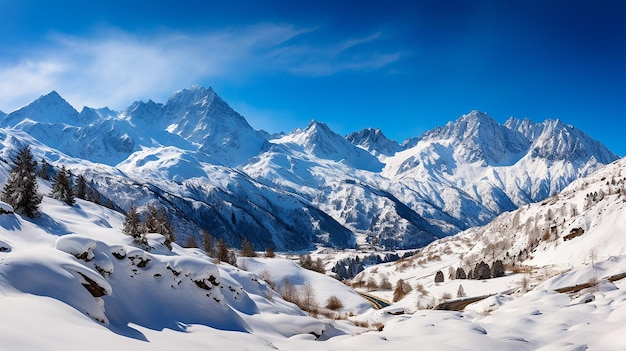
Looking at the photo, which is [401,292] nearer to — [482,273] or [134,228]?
[482,273]

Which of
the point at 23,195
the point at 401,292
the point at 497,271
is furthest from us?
the point at 497,271

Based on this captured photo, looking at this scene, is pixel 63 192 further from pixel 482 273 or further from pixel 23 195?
pixel 482 273

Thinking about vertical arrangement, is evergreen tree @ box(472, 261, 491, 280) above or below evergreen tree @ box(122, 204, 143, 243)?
above

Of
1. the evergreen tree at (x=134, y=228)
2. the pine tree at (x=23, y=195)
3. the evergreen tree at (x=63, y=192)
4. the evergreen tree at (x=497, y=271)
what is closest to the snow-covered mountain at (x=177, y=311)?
the evergreen tree at (x=134, y=228)

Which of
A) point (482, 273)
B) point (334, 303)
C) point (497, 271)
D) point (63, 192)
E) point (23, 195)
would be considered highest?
point (497, 271)

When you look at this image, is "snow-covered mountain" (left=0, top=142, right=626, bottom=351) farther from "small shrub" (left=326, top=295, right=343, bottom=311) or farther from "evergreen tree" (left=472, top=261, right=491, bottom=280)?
"evergreen tree" (left=472, top=261, right=491, bottom=280)

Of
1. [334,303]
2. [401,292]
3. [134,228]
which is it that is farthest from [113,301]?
[401,292]

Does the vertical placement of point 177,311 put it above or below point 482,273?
below

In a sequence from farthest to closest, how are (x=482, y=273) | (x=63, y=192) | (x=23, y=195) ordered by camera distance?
(x=482, y=273) → (x=63, y=192) → (x=23, y=195)

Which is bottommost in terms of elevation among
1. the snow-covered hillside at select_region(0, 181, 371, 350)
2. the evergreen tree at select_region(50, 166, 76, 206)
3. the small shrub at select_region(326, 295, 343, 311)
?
the snow-covered hillside at select_region(0, 181, 371, 350)

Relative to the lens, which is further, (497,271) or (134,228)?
(497,271)

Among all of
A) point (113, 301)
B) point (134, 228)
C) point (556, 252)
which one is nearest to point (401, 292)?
point (556, 252)

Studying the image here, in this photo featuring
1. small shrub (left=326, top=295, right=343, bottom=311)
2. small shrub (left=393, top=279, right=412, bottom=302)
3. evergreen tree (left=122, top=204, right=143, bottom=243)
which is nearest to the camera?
evergreen tree (left=122, top=204, right=143, bottom=243)

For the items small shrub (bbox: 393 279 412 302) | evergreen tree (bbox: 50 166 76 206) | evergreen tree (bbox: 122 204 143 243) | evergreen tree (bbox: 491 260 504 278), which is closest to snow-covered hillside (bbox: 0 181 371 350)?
evergreen tree (bbox: 122 204 143 243)
